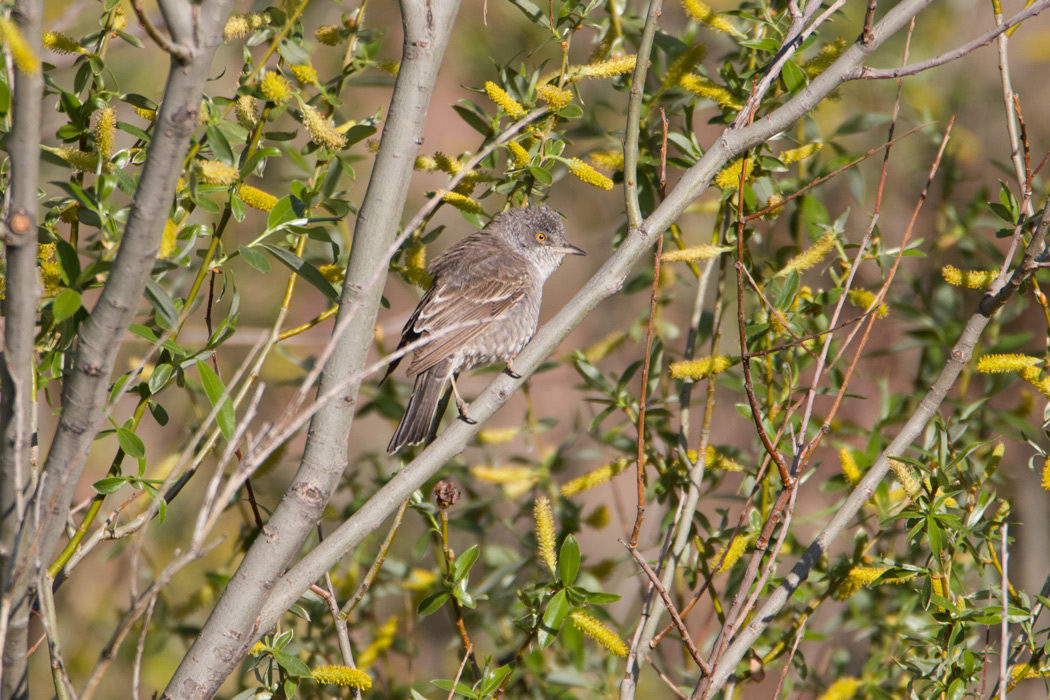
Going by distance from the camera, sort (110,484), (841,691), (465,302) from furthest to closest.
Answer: (465,302)
(841,691)
(110,484)

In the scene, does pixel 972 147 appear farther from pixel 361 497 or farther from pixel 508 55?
pixel 361 497

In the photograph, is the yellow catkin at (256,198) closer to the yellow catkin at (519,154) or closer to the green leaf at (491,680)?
the yellow catkin at (519,154)

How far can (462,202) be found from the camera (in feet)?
10.1

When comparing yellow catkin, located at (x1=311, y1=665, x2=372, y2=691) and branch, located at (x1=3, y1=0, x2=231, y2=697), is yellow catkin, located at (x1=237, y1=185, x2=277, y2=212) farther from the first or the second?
yellow catkin, located at (x1=311, y1=665, x2=372, y2=691)

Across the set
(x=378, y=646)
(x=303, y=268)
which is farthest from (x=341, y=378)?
(x=378, y=646)

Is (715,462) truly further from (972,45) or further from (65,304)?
(65,304)

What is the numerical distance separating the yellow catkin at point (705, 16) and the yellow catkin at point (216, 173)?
174cm

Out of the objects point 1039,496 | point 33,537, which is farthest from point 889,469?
point 1039,496

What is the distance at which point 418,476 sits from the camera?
108 inches

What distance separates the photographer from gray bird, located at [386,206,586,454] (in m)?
4.11

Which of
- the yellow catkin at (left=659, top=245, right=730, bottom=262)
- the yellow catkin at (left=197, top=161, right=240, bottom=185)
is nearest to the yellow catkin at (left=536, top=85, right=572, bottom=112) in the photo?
the yellow catkin at (left=659, top=245, right=730, bottom=262)

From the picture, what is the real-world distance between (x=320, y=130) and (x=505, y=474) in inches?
72.8

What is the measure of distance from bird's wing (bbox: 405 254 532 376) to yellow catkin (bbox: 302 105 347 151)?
1.56 meters

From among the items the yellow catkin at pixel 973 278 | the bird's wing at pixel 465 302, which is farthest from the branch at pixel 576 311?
the bird's wing at pixel 465 302
